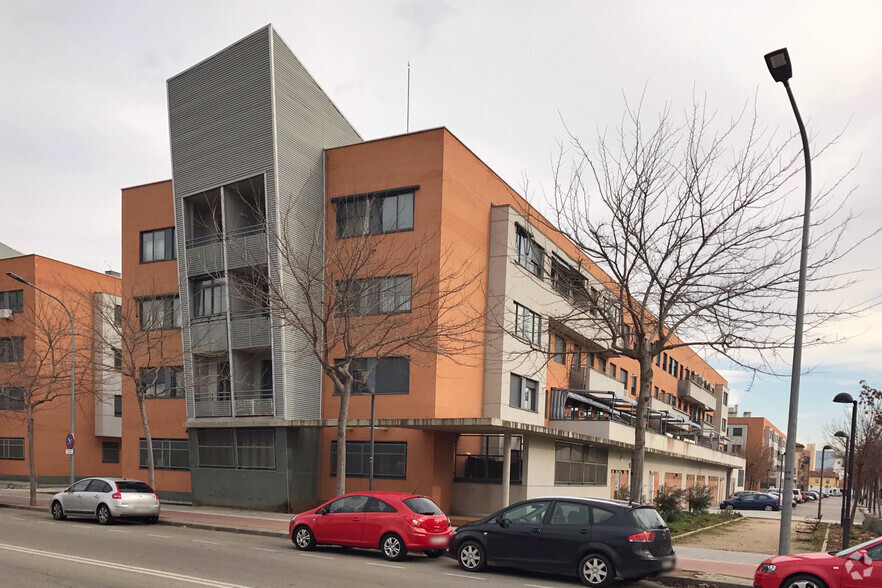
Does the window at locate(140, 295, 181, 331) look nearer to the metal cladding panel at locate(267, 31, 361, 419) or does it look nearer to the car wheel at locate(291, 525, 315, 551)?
the metal cladding panel at locate(267, 31, 361, 419)

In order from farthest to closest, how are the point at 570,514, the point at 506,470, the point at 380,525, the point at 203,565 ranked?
the point at 506,470, the point at 380,525, the point at 203,565, the point at 570,514

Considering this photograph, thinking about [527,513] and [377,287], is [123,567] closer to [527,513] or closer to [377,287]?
[527,513]

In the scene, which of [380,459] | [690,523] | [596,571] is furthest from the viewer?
[690,523]

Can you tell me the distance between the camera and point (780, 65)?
1218cm

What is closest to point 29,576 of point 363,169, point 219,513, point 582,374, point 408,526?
point 408,526

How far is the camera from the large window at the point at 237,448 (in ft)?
87.2

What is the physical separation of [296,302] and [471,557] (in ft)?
39.5

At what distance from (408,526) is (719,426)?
71.4 meters

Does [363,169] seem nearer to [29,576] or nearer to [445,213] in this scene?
[445,213]

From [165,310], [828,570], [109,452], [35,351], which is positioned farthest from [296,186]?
[109,452]

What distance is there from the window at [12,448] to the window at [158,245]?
16.5 metres

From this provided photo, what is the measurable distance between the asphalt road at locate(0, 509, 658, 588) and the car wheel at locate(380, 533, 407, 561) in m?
0.17

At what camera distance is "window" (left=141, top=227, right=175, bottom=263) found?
31.4 m

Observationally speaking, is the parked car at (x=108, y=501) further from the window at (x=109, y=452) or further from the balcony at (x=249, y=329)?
the window at (x=109, y=452)
